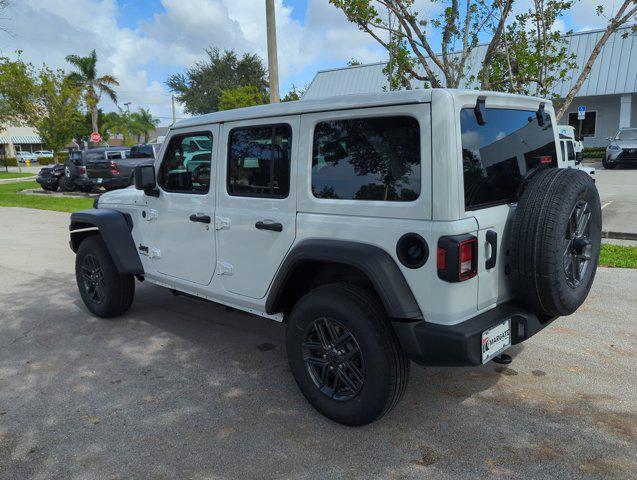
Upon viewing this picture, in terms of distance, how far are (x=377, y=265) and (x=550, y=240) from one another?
0.91 metres

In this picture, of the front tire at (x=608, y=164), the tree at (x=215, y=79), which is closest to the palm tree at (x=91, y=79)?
the tree at (x=215, y=79)

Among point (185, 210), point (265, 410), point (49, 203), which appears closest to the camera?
point (265, 410)

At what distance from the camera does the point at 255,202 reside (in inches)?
134

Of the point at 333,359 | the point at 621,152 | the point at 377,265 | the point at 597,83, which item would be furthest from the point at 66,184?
the point at 597,83

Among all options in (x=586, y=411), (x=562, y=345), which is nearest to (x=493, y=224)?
(x=586, y=411)

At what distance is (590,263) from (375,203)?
1530mm

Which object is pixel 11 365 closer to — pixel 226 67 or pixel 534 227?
pixel 534 227

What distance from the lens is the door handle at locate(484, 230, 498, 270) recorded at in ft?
8.96

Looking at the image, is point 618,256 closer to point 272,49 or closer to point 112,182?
point 272,49

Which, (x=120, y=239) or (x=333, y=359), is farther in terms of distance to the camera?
(x=120, y=239)

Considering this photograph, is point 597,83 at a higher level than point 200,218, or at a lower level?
higher

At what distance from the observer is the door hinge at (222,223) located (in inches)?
140

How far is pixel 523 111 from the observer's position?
128 inches

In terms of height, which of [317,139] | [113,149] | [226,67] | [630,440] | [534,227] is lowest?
[630,440]
